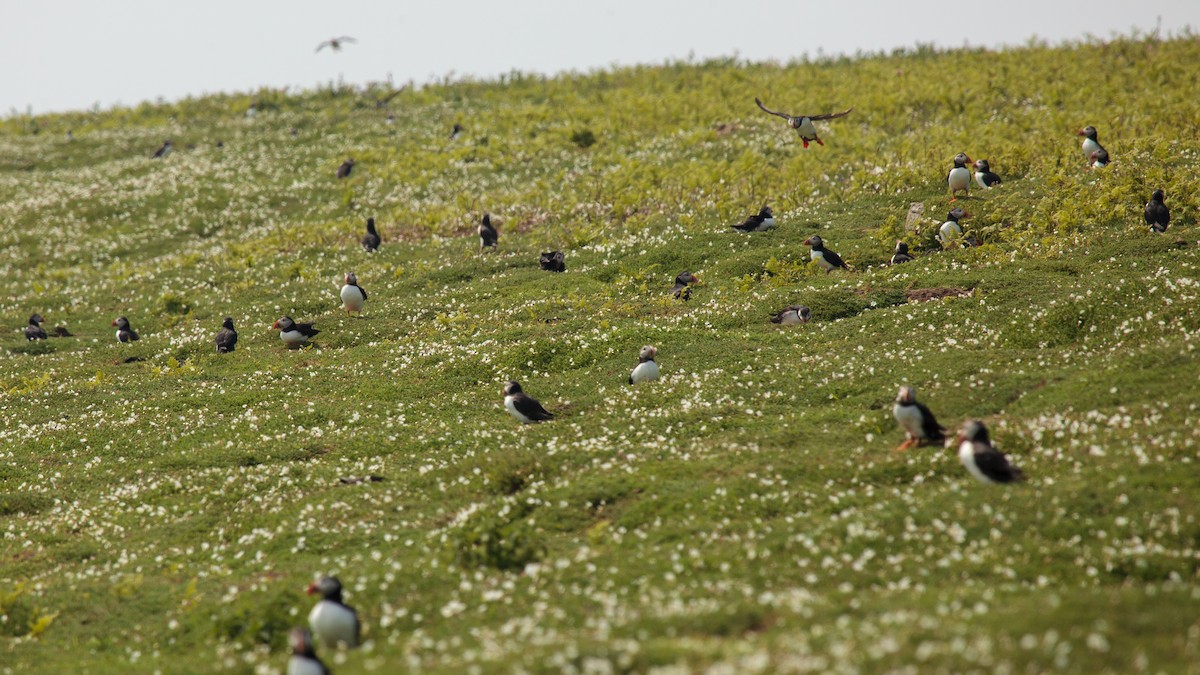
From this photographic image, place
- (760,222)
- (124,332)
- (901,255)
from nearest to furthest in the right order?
(901,255), (124,332), (760,222)

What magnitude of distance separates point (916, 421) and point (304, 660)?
991 cm

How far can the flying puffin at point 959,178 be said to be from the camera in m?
30.5

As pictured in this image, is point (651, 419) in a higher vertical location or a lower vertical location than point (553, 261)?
lower

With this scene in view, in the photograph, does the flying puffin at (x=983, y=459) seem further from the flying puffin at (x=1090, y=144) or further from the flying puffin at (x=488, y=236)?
the flying puffin at (x=488, y=236)

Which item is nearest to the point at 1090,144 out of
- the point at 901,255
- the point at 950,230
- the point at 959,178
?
the point at 959,178

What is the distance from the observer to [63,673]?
39.7ft

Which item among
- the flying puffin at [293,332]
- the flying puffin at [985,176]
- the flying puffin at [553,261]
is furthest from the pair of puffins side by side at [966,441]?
the flying puffin at [985,176]

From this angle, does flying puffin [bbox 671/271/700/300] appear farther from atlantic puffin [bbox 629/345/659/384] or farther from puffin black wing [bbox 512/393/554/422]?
puffin black wing [bbox 512/393/554/422]

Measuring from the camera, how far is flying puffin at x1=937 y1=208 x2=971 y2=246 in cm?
2780

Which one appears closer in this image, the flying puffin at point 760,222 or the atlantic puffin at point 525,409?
the atlantic puffin at point 525,409

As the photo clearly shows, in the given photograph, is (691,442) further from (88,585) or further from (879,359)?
(88,585)

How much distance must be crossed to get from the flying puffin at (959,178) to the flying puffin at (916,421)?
16.4 metres

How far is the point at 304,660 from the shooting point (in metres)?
10.2

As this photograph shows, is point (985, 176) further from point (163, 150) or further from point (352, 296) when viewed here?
point (163, 150)
